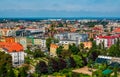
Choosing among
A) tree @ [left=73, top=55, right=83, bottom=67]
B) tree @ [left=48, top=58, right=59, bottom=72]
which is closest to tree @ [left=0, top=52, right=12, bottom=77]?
tree @ [left=48, top=58, right=59, bottom=72]

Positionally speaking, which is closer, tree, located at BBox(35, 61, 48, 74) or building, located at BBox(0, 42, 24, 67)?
tree, located at BBox(35, 61, 48, 74)

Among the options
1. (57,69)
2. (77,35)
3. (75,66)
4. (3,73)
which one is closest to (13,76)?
(3,73)

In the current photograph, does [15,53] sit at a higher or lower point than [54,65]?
higher

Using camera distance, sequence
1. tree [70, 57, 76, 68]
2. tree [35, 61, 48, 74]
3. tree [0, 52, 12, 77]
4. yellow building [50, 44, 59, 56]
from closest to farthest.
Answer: tree [0, 52, 12, 77]
tree [35, 61, 48, 74]
tree [70, 57, 76, 68]
yellow building [50, 44, 59, 56]

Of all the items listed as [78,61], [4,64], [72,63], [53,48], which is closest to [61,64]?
[72,63]

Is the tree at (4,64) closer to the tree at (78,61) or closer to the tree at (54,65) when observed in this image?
the tree at (54,65)

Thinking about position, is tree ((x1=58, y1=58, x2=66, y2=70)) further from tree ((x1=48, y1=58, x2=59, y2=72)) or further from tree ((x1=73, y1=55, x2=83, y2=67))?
tree ((x1=73, y1=55, x2=83, y2=67))

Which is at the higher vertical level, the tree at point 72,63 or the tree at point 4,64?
the tree at point 4,64

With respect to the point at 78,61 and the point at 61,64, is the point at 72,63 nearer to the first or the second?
the point at 78,61

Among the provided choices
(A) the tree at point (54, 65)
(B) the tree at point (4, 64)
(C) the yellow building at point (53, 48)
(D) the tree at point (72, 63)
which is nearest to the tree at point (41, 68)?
(A) the tree at point (54, 65)

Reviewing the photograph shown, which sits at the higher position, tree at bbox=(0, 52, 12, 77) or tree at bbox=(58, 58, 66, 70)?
tree at bbox=(0, 52, 12, 77)

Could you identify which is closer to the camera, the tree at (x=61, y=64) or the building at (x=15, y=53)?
the tree at (x=61, y=64)
